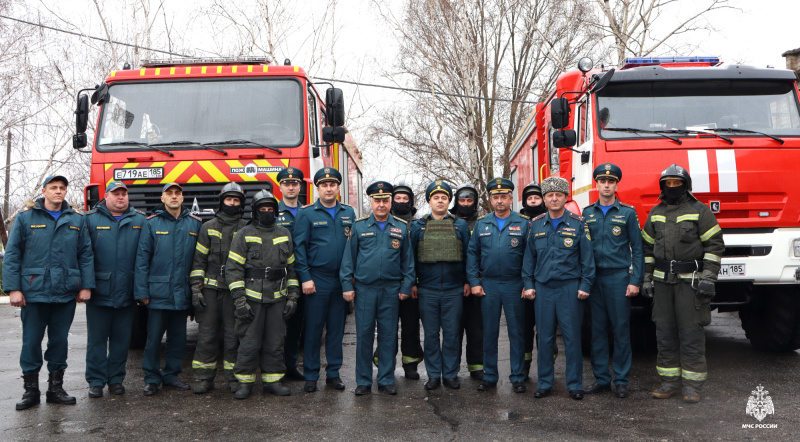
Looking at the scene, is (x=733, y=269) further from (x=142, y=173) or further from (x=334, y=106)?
(x=142, y=173)

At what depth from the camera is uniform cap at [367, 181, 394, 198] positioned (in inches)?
247

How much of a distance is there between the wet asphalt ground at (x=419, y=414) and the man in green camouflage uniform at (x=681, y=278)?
0.25 metres

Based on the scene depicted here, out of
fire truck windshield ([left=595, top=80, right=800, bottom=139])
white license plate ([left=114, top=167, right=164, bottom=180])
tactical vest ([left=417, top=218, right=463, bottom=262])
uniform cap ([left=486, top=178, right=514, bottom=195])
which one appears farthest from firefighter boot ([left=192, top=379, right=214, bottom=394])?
fire truck windshield ([left=595, top=80, right=800, bottom=139])

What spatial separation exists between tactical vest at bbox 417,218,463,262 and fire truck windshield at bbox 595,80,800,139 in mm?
1961

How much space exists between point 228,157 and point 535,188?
3.20m

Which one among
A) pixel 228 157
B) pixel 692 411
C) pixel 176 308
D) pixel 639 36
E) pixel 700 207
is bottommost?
pixel 692 411

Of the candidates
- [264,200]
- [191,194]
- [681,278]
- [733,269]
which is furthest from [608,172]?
[191,194]

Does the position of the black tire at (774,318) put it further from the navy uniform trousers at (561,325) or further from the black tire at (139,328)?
the black tire at (139,328)

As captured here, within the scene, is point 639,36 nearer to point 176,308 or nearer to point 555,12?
point 555,12

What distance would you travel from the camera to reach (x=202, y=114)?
7.83 m

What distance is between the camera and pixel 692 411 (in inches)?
213

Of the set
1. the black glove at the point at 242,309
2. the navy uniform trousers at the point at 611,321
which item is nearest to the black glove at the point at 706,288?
the navy uniform trousers at the point at 611,321

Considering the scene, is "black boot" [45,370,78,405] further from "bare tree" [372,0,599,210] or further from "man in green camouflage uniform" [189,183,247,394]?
"bare tree" [372,0,599,210]

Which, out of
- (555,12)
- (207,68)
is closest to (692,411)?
(207,68)
